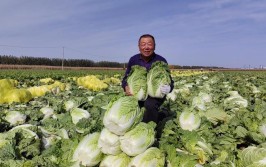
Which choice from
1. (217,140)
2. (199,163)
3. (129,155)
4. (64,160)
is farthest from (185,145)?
(64,160)

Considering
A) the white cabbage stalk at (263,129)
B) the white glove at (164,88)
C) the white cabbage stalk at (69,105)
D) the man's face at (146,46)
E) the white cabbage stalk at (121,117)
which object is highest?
the man's face at (146,46)

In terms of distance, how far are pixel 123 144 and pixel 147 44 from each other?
1814 millimetres

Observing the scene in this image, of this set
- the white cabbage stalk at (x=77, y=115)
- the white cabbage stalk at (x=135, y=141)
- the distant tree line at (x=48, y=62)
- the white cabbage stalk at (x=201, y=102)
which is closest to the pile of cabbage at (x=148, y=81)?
the white cabbage stalk at (x=135, y=141)

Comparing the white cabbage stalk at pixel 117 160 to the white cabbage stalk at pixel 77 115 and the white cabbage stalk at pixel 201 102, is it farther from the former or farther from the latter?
the white cabbage stalk at pixel 201 102

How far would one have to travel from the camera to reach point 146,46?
5.39m

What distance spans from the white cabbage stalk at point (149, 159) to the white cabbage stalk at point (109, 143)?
24 centimetres

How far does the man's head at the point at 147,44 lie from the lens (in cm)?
535

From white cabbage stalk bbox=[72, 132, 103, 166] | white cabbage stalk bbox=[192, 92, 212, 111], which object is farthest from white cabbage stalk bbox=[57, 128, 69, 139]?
white cabbage stalk bbox=[192, 92, 212, 111]

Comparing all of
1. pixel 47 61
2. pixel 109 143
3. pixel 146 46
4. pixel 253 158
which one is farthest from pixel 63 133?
pixel 47 61

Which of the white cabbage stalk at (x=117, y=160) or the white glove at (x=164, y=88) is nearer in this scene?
the white cabbage stalk at (x=117, y=160)

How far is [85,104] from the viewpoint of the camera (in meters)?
7.20

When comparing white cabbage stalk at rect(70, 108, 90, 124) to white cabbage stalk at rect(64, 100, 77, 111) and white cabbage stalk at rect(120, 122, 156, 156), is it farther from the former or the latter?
white cabbage stalk at rect(120, 122, 156, 156)

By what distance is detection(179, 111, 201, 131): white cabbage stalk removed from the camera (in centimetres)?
551

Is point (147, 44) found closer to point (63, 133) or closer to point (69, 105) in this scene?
point (63, 133)
